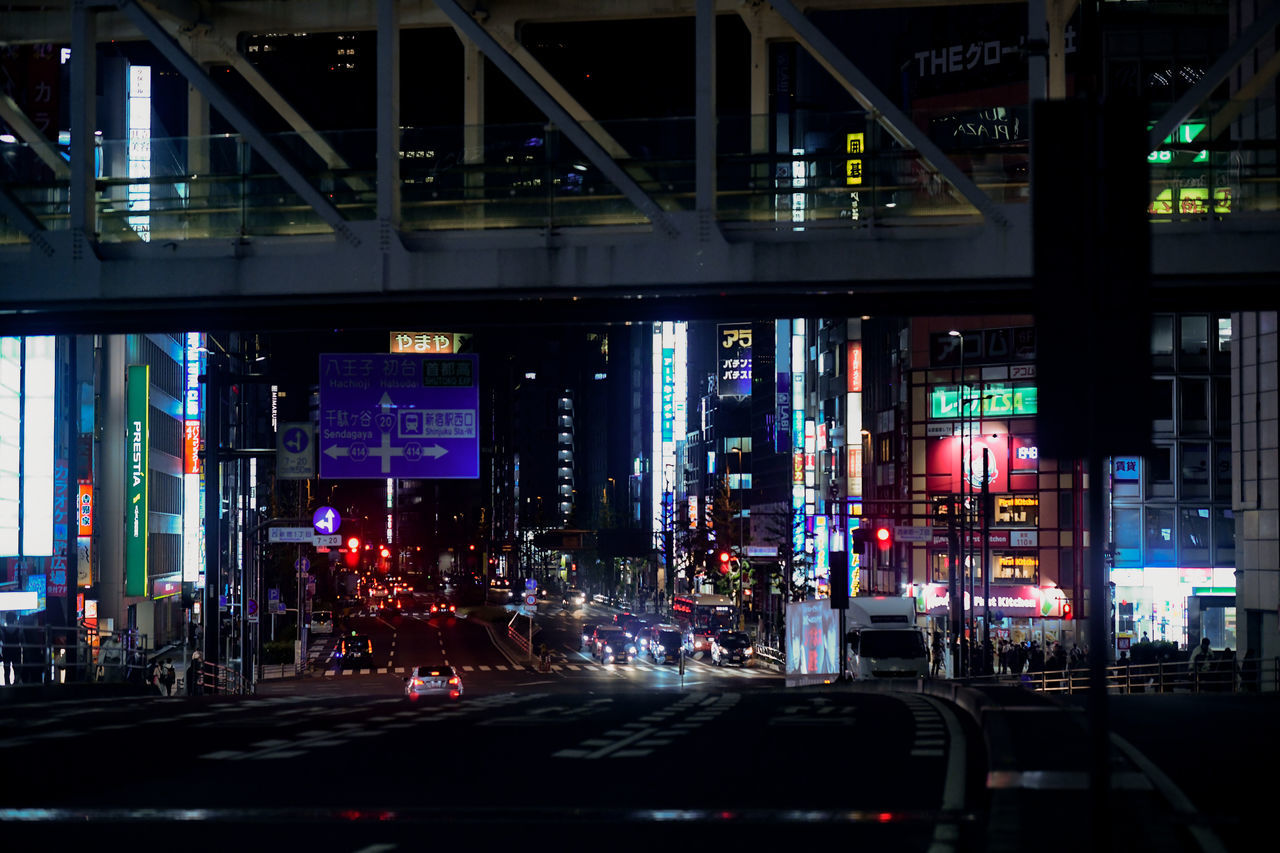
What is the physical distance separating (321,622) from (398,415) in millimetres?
78591

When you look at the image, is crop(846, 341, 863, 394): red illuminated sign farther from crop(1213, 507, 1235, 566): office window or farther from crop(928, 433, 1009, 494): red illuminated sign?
crop(1213, 507, 1235, 566): office window

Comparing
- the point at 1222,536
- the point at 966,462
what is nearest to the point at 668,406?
the point at 966,462

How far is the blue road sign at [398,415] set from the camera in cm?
3170

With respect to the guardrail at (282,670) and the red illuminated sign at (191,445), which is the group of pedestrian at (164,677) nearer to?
the guardrail at (282,670)

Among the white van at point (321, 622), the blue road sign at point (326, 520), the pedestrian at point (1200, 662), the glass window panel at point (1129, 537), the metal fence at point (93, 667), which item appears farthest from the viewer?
the white van at point (321, 622)

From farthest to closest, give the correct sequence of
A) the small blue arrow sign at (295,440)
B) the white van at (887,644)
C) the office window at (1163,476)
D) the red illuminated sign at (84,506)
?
the office window at (1163,476) → the red illuminated sign at (84,506) → the white van at (887,644) → the small blue arrow sign at (295,440)

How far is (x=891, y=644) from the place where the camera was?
1898 inches

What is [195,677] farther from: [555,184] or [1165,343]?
[1165,343]

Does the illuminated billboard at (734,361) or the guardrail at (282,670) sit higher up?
the illuminated billboard at (734,361)

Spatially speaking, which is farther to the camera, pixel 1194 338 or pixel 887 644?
pixel 1194 338

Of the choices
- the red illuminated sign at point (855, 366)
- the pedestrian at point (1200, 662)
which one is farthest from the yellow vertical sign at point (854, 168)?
the red illuminated sign at point (855, 366)

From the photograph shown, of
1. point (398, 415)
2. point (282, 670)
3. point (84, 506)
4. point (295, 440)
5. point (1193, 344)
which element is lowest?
point (282, 670)

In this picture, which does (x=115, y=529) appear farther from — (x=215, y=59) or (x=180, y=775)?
(x=180, y=775)

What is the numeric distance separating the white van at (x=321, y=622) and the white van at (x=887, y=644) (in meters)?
62.2
